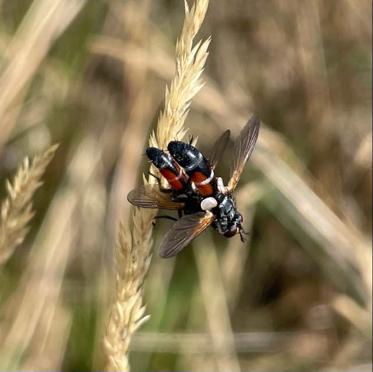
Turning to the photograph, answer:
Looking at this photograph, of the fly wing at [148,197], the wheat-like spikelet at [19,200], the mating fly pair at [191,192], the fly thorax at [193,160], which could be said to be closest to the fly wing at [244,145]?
the mating fly pair at [191,192]

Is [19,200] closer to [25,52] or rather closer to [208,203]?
[208,203]

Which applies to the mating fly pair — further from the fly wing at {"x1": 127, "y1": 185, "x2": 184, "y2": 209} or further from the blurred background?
the blurred background

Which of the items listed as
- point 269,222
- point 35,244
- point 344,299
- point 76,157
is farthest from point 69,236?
point 344,299

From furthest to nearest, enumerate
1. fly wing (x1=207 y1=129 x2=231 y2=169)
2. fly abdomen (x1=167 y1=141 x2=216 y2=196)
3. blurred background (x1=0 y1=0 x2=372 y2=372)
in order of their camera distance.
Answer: blurred background (x1=0 y1=0 x2=372 y2=372) → fly wing (x1=207 y1=129 x2=231 y2=169) → fly abdomen (x1=167 y1=141 x2=216 y2=196)

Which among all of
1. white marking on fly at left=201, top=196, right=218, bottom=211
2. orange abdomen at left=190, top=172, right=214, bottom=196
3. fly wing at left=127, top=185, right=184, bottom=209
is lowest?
white marking on fly at left=201, top=196, right=218, bottom=211

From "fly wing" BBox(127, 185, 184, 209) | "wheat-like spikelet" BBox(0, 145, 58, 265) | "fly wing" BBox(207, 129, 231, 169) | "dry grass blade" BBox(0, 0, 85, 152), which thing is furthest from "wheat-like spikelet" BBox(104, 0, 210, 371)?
"dry grass blade" BBox(0, 0, 85, 152)

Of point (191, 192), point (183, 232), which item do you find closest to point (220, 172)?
point (191, 192)
